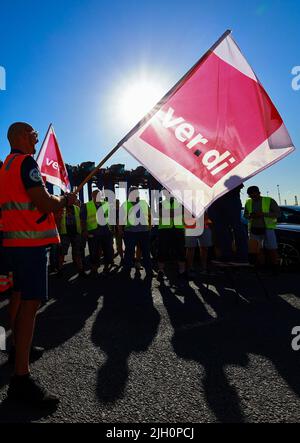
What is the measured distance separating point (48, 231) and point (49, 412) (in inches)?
49.8

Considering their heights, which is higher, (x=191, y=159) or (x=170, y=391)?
(x=191, y=159)

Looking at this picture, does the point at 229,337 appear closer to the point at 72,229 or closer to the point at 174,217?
the point at 174,217

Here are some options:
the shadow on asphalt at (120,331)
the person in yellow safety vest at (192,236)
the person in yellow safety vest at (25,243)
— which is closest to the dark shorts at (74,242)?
the shadow on asphalt at (120,331)

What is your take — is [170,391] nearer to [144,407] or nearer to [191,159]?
[144,407]

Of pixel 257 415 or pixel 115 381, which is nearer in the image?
pixel 257 415

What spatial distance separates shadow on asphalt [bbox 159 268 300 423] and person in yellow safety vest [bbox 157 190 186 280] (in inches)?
68.0

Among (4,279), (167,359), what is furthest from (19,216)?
(167,359)

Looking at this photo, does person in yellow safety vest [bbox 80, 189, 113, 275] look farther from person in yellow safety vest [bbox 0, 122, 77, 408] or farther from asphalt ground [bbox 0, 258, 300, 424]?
person in yellow safety vest [bbox 0, 122, 77, 408]

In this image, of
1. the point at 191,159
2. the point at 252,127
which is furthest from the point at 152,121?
the point at 252,127

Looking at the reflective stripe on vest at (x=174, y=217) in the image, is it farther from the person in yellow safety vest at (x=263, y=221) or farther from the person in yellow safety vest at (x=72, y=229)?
the person in yellow safety vest at (x=72, y=229)

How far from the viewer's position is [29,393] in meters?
2.32

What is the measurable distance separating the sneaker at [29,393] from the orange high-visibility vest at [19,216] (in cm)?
97
